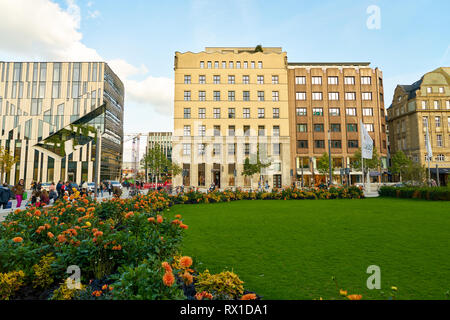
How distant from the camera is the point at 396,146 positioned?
2640 inches

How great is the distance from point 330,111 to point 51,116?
5885 cm

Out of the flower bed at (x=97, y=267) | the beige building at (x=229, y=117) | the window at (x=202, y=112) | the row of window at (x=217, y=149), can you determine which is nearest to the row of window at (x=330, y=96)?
the beige building at (x=229, y=117)

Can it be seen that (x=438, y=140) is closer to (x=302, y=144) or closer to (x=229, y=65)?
(x=302, y=144)

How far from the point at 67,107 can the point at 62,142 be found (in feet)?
25.0

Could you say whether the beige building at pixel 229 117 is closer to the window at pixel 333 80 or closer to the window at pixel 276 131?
the window at pixel 276 131

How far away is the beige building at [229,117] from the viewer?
156ft

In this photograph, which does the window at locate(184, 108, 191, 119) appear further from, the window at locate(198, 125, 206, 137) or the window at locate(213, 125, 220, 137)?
the window at locate(213, 125, 220, 137)

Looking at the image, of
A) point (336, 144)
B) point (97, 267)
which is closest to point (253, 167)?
point (336, 144)

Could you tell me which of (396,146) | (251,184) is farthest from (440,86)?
(251,184)

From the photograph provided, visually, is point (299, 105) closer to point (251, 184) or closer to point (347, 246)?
point (251, 184)

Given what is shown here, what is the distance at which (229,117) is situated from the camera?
48844mm
